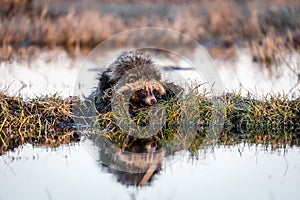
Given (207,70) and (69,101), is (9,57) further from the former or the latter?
(69,101)

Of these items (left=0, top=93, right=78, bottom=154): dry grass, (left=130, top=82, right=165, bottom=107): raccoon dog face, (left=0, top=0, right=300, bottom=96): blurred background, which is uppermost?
(left=0, top=0, right=300, bottom=96): blurred background

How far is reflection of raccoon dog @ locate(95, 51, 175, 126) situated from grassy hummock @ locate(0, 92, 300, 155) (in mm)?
251

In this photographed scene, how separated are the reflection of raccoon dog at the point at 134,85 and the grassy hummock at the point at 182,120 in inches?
9.9

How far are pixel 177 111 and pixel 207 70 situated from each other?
3735mm

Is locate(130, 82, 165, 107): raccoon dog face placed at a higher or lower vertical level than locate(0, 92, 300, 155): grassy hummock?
higher

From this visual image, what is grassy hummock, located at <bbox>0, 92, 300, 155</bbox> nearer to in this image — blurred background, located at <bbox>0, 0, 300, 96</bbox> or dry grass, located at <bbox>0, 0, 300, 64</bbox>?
blurred background, located at <bbox>0, 0, 300, 96</bbox>

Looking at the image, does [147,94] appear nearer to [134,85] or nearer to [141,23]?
[134,85]

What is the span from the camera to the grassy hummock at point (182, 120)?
31.0ft

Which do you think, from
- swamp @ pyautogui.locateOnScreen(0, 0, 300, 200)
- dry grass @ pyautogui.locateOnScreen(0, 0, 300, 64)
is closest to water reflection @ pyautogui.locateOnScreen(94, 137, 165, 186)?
swamp @ pyautogui.locateOnScreen(0, 0, 300, 200)

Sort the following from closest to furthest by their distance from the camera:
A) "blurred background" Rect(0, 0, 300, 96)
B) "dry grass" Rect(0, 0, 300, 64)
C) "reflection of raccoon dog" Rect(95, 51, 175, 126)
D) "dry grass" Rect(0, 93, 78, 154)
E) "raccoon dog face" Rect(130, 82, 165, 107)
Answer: "dry grass" Rect(0, 93, 78, 154), "raccoon dog face" Rect(130, 82, 165, 107), "reflection of raccoon dog" Rect(95, 51, 175, 126), "blurred background" Rect(0, 0, 300, 96), "dry grass" Rect(0, 0, 300, 64)

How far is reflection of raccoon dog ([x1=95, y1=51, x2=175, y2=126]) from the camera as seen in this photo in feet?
32.2

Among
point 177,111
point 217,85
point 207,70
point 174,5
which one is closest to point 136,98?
point 177,111

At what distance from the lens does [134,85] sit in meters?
9.91

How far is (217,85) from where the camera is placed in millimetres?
10859
